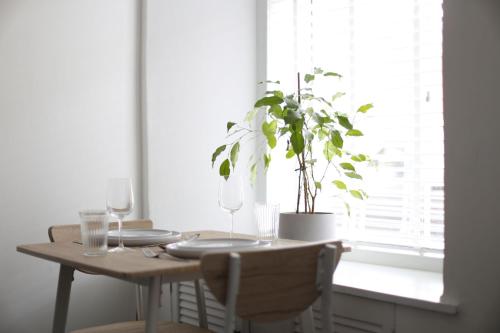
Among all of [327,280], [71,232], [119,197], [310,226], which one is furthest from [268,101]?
[327,280]

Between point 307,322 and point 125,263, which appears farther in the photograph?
point 307,322

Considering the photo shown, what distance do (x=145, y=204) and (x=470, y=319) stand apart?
4.52 feet

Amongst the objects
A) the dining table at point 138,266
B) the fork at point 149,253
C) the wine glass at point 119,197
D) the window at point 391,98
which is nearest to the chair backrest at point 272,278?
the dining table at point 138,266

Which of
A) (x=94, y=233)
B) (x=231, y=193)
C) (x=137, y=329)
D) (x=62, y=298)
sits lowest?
(x=137, y=329)

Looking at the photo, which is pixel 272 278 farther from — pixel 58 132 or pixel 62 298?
pixel 58 132

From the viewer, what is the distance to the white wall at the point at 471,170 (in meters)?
1.77

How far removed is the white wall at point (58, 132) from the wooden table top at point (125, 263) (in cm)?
51

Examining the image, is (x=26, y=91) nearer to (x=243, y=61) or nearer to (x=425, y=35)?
(x=243, y=61)

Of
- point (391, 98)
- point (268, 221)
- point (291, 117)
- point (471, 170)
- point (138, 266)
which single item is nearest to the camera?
point (138, 266)

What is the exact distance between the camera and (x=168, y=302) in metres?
2.71

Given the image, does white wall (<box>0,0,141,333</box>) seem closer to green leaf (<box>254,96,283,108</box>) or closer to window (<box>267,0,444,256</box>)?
green leaf (<box>254,96,283,108</box>)

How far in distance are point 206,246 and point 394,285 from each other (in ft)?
2.45

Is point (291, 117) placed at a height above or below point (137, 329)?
above

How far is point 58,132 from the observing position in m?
2.37
